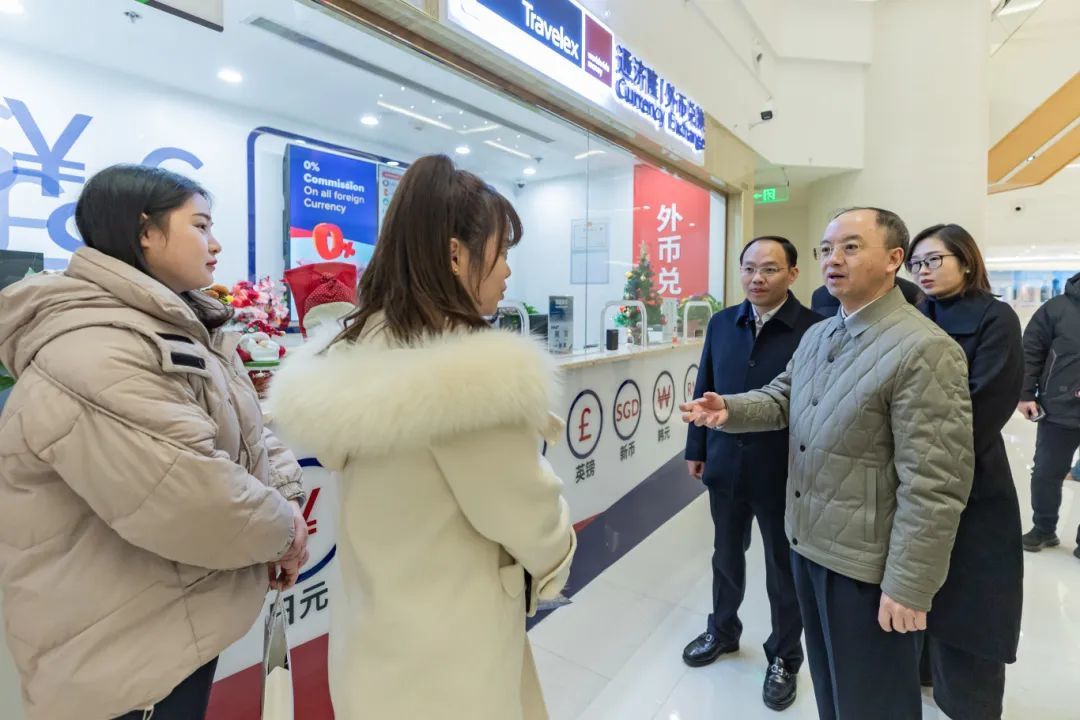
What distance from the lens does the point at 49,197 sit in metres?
2.51

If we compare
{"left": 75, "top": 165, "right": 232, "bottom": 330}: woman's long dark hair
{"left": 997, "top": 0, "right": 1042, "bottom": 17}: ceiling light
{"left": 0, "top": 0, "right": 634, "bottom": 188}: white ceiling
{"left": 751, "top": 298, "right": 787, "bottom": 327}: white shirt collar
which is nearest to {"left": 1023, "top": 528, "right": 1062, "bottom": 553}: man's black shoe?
{"left": 751, "top": 298, "right": 787, "bottom": 327}: white shirt collar

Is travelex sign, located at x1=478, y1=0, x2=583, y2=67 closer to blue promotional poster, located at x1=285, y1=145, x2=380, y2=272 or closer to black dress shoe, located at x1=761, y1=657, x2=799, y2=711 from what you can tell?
blue promotional poster, located at x1=285, y1=145, x2=380, y2=272

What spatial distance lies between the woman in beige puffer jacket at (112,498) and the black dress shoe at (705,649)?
181cm

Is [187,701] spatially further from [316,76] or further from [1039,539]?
[1039,539]

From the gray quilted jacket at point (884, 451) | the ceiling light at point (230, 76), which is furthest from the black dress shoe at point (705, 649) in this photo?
the ceiling light at point (230, 76)

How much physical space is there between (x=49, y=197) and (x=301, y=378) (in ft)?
8.54

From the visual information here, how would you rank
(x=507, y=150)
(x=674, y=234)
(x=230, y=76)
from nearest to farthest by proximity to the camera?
(x=230, y=76), (x=507, y=150), (x=674, y=234)

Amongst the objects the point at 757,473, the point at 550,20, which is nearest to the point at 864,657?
the point at 757,473

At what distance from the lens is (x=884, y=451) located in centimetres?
127

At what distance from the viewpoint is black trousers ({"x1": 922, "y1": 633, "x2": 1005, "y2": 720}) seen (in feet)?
5.17

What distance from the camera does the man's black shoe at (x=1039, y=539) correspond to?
3.18 m

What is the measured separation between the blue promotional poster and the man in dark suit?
2.80 metres

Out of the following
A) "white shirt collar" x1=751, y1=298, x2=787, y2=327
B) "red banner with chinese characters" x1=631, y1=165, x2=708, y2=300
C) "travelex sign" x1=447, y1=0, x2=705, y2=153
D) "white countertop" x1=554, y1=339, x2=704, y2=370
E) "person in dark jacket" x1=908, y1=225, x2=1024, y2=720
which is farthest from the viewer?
"red banner with chinese characters" x1=631, y1=165, x2=708, y2=300

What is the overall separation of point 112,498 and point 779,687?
2137 mm
